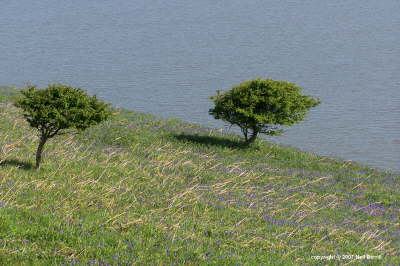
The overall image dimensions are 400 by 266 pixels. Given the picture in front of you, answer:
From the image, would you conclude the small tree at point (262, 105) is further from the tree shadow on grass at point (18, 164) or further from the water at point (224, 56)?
the tree shadow on grass at point (18, 164)

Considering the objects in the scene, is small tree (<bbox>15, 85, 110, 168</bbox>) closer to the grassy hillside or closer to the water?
the grassy hillside

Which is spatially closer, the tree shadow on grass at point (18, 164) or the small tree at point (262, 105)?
the tree shadow on grass at point (18, 164)

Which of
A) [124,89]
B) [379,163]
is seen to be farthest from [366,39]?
[379,163]

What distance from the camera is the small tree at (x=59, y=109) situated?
19.9 metres

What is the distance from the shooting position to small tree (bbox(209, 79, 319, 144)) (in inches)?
1177

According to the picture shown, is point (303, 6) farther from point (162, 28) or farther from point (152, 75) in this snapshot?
point (152, 75)

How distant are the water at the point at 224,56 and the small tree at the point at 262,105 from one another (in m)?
9.27

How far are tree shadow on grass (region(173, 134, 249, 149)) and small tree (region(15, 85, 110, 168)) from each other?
10.0m

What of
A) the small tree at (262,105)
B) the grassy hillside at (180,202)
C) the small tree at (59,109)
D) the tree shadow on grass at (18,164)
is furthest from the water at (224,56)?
the tree shadow on grass at (18,164)

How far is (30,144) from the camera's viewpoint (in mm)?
24562

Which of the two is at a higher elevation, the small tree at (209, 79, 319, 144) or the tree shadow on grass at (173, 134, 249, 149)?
the small tree at (209, 79, 319, 144)

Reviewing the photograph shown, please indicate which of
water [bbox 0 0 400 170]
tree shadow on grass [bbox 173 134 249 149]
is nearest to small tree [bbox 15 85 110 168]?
tree shadow on grass [bbox 173 134 249 149]

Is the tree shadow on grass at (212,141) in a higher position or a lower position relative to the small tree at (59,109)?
lower

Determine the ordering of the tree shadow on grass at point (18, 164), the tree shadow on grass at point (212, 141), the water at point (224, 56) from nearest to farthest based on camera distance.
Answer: the tree shadow on grass at point (18, 164), the tree shadow on grass at point (212, 141), the water at point (224, 56)
